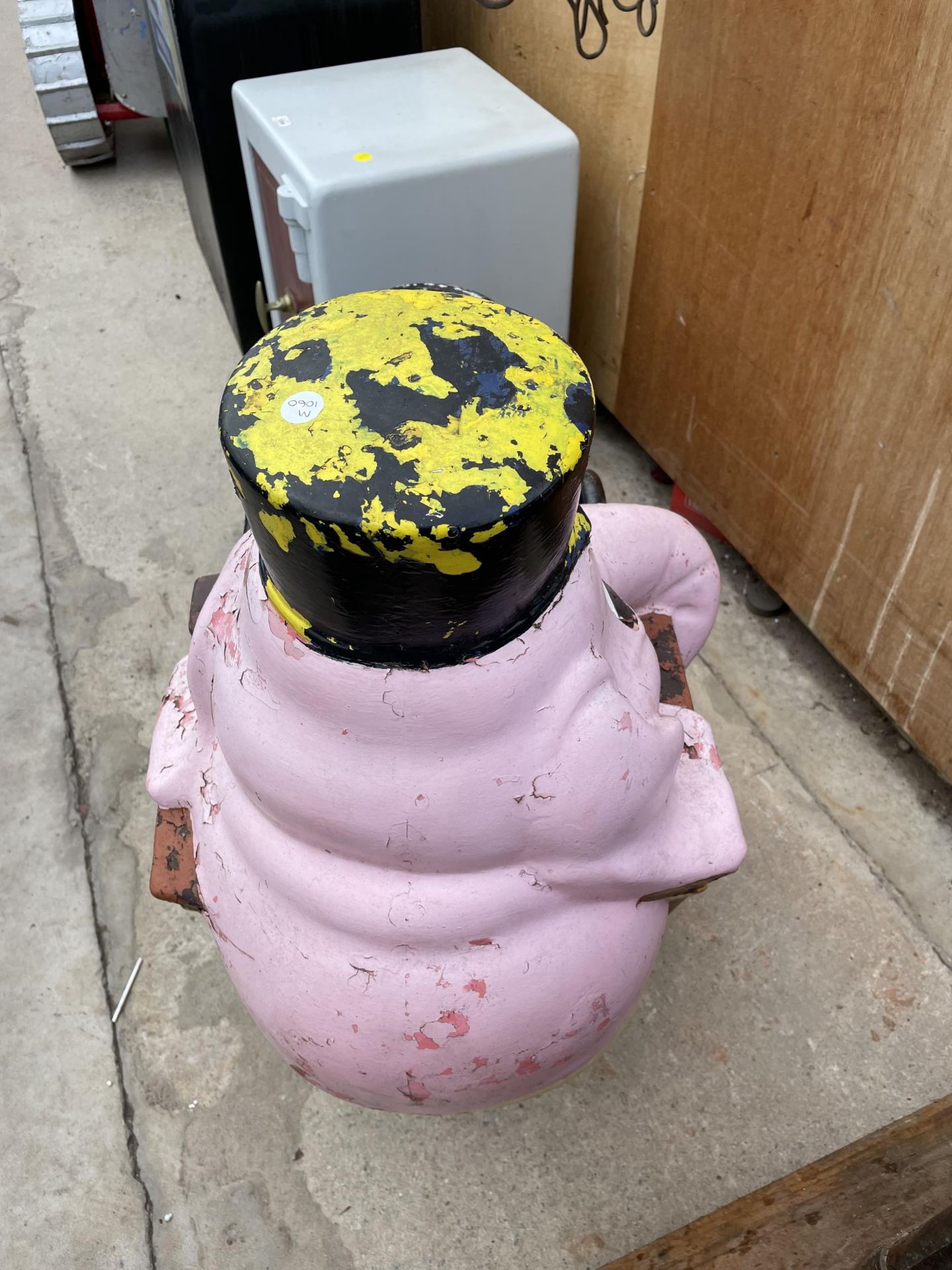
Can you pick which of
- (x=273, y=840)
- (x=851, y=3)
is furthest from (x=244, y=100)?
(x=273, y=840)

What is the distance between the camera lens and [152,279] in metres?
3.39

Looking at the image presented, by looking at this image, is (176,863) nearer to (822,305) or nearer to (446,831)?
(446,831)

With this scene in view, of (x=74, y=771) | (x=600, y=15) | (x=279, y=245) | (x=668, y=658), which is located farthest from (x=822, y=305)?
(x=74, y=771)

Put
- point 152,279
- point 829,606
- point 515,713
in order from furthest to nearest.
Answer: point 152,279 < point 829,606 < point 515,713

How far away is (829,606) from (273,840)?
1417mm

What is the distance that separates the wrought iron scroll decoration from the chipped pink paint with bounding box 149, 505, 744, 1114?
115 centimetres

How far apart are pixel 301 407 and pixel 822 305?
1292 mm

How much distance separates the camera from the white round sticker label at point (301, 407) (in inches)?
29.9

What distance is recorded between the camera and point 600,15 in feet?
5.92

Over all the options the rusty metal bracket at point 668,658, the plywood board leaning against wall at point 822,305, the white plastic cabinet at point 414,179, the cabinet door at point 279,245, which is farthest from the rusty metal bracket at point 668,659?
the cabinet door at point 279,245

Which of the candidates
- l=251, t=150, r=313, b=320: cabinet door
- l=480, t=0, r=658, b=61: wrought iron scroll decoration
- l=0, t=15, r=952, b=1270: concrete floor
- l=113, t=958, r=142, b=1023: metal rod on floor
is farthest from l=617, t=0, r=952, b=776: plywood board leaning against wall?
l=113, t=958, r=142, b=1023: metal rod on floor

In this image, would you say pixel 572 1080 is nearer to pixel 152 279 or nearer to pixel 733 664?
pixel 733 664

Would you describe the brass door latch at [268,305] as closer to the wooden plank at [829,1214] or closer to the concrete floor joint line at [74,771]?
the concrete floor joint line at [74,771]

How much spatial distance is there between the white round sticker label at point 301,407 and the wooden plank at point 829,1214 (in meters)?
1.14
